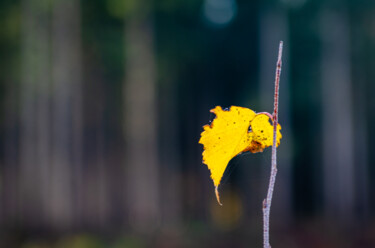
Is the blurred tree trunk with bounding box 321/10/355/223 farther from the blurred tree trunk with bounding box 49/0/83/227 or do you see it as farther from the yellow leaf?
the yellow leaf

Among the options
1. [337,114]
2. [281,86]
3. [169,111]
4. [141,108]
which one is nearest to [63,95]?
[141,108]

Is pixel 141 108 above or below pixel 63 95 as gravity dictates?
below

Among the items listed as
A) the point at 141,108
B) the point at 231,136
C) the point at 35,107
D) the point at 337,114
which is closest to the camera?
the point at 231,136

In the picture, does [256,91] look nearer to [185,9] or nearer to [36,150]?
[185,9]

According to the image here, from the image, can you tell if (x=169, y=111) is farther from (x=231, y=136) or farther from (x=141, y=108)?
(x=231, y=136)

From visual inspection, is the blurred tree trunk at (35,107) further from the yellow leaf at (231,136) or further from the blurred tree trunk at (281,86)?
the yellow leaf at (231,136)

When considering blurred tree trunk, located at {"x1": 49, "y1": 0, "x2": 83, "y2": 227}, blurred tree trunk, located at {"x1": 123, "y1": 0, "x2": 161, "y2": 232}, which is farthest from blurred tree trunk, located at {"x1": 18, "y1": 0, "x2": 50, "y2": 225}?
blurred tree trunk, located at {"x1": 123, "y1": 0, "x2": 161, "y2": 232}

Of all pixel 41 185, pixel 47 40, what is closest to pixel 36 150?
pixel 41 185

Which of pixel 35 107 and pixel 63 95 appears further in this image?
pixel 35 107

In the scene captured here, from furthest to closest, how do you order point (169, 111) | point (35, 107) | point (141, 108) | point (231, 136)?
point (169, 111)
point (141, 108)
point (35, 107)
point (231, 136)
